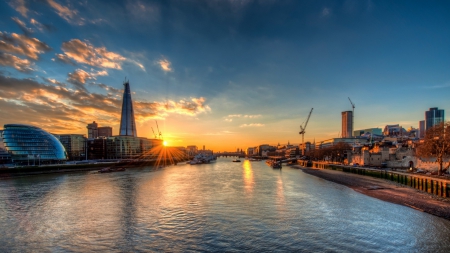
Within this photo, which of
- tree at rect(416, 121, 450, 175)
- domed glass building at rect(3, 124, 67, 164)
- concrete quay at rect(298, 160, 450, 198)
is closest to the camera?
concrete quay at rect(298, 160, 450, 198)

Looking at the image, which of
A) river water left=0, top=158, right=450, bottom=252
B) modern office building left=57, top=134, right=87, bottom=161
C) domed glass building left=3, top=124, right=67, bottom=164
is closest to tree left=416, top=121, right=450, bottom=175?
river water left=0, top=158, right=450, bottom=252

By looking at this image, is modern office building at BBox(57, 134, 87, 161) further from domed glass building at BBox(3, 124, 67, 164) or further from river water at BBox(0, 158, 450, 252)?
river water at BBox(0, 158, 450, 252)

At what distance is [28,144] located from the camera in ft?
358

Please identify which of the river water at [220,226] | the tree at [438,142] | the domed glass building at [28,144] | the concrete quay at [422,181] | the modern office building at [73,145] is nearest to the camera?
the river water at [220,226]

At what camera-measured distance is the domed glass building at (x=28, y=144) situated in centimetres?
10575

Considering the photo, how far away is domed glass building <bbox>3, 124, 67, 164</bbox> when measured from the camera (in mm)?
105750

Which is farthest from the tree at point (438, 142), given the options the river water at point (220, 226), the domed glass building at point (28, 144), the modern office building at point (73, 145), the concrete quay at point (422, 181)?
the modern office building at point (73, 145)

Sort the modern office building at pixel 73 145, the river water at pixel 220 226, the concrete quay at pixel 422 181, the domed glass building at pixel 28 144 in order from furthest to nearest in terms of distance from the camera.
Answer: the modern office building at pixel 73 145
the domed glass building at pixel 28 144
the concrete quay at pixel 422 181
the river water at pixel 220 226

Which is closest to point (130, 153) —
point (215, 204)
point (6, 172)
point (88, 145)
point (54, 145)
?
point (88, 145)

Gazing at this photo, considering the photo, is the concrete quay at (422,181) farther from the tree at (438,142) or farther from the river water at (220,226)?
the river water at (220,226)

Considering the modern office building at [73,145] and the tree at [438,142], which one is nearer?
the tree at [438,142]

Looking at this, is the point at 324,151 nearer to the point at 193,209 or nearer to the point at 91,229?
the point at 193,209

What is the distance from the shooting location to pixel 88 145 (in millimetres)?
185625

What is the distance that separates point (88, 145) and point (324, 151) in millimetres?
177481
